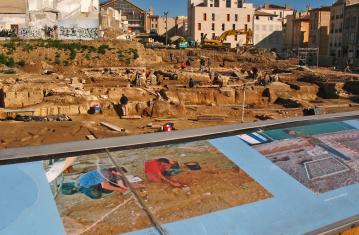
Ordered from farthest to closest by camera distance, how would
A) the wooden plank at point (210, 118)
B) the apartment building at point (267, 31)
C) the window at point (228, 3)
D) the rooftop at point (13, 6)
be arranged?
the apartment building at point (267, 31) < the window at point (228, 3) < the rooftop at point (13, 6) < the wooden plank at point (210, 118)

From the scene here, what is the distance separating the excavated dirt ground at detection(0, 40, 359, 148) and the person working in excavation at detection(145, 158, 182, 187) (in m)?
12.0

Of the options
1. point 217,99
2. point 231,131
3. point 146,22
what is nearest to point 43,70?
point 217,99

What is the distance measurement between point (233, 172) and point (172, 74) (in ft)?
96.9

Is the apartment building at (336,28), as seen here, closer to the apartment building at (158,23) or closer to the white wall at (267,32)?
the white wall at (267,32)

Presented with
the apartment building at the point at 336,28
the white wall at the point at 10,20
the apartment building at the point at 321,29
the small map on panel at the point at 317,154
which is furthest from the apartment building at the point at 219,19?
the small map on panel at the point at 317,154

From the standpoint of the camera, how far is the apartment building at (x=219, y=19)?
65.9m

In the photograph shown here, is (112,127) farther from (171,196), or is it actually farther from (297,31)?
(297,31)

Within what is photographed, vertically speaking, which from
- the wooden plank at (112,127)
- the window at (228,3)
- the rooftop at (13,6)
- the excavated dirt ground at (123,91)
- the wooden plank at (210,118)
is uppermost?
the window at (228,3)

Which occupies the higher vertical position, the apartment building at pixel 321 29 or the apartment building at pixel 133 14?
the apartment building at pixel 133 14


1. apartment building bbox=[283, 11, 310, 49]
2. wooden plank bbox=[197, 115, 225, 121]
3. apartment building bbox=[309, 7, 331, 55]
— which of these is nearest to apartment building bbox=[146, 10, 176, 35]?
apartment building bbox=[283, 11, 310, 49]

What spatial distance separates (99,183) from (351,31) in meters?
57.8

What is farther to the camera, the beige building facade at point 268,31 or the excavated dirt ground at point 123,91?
the beige building facade at point 268,31

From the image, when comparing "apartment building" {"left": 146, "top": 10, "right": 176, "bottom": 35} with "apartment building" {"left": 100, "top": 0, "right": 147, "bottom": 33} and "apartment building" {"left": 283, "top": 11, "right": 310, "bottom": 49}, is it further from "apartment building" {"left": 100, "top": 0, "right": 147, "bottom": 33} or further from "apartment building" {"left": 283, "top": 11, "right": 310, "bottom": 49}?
"apartment building" {"left": 283, "top": 11, "right": 310, "bottom": 49}

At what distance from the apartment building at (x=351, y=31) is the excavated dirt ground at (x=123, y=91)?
1426cm
